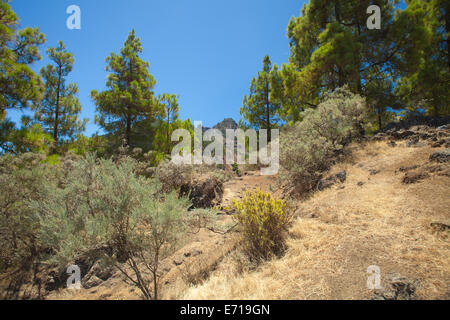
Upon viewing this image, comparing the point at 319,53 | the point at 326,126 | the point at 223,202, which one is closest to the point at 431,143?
the point at 326,126

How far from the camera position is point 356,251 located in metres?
2.49

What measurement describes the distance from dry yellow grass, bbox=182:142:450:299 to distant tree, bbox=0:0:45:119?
28.0 feet

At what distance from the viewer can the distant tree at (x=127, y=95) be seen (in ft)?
35.3

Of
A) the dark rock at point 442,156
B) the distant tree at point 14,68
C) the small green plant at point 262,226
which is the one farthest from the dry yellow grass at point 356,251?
the distant tree at point 14,68

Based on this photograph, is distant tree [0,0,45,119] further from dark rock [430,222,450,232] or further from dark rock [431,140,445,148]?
dark rock [431,140,445,148]

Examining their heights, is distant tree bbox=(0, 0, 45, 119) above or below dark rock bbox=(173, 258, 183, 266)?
above

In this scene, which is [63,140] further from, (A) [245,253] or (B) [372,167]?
(B) [372,167]

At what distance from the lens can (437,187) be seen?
3484 mm

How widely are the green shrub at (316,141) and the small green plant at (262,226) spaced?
3117 mm

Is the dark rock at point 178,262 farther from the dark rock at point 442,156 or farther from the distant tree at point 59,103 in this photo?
the distant tree at point 59,103

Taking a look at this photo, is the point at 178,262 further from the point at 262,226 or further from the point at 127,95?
the point at 127,95

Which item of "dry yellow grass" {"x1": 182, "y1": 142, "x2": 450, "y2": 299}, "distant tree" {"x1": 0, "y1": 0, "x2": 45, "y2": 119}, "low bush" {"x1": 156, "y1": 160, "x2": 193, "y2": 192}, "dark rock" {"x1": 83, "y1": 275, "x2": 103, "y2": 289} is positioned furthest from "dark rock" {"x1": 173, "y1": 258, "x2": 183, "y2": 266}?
"distant tree" {"x1": 0, "y1": 0, "x2": 45, "y2": 119}

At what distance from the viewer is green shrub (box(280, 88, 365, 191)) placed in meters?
6.24
